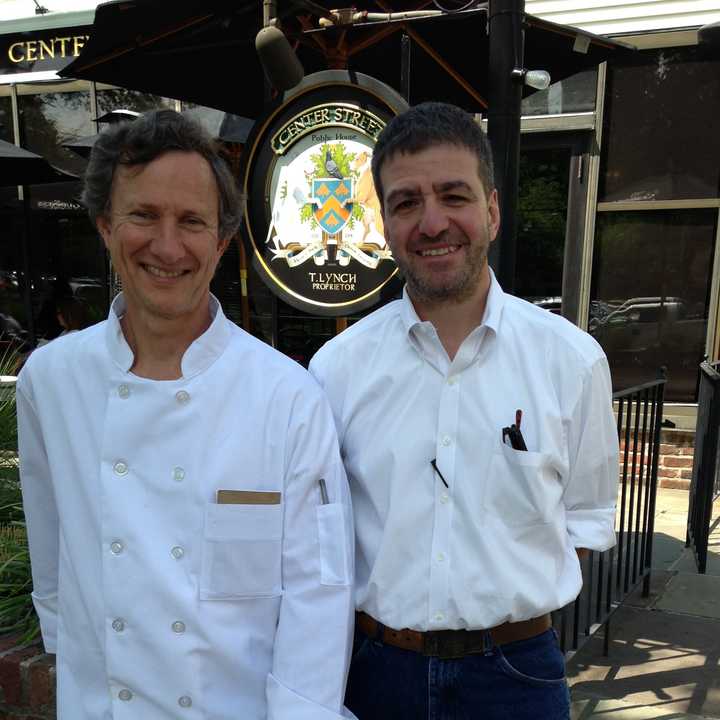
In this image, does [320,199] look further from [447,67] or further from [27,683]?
[27,683]

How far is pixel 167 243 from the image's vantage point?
1.47 m

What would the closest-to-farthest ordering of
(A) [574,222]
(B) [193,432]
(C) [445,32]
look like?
(B) [193,432], (C) [445,32], (A) [574,222]

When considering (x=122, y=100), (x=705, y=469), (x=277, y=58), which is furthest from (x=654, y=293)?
(x=122, y=100)

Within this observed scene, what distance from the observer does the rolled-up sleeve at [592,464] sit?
170cm

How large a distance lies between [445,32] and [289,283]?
50.9 inches

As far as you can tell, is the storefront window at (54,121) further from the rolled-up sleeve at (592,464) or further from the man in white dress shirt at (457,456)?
the rolled-up sleeve at (592,464)

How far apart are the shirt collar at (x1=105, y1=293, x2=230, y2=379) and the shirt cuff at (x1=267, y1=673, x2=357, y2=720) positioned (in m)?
0.66

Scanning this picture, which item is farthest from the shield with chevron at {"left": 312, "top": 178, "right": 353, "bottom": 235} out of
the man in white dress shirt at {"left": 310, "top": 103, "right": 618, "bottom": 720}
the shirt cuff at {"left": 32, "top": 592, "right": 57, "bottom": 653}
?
the shirt cuff at {"left": 32, "top": 592, "right": 57, "bottom": 653}

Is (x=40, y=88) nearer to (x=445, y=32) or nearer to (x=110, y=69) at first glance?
(x=110, y=69)

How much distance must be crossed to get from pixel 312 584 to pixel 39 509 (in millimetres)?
741

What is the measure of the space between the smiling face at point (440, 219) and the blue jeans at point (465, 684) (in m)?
0.83

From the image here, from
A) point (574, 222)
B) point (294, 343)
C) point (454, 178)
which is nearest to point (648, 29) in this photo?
point (574, 222)

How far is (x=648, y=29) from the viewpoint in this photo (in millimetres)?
5812

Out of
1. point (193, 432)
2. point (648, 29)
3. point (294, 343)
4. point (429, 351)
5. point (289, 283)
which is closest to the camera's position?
point (193, 432)
